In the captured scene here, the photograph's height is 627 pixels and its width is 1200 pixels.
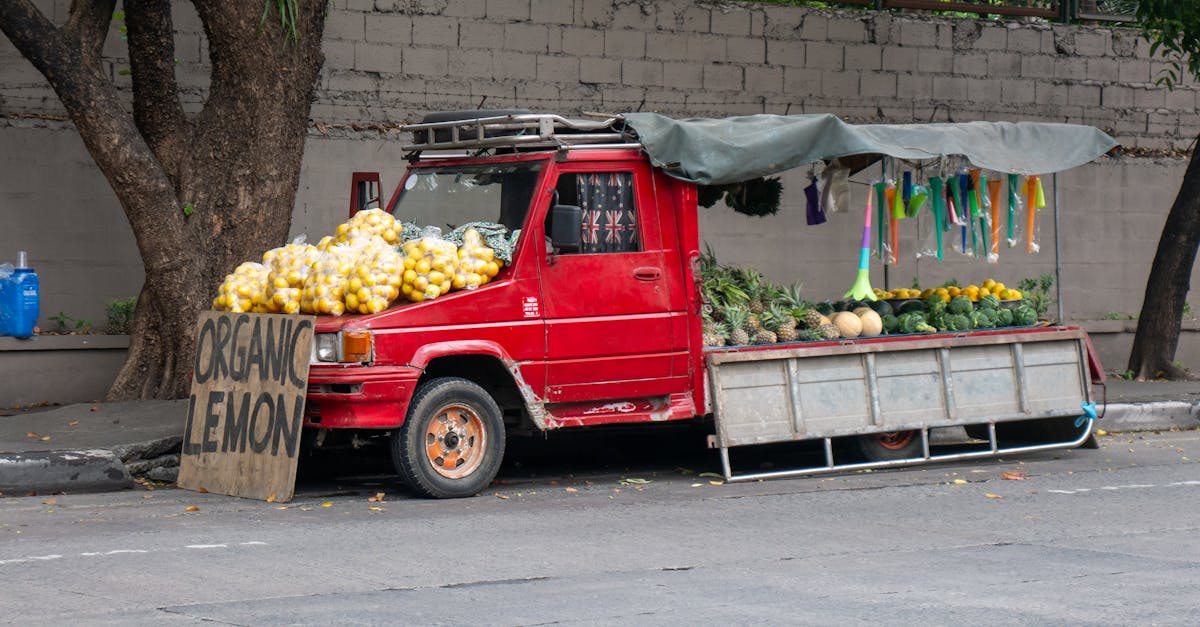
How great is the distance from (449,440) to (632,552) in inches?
92.1

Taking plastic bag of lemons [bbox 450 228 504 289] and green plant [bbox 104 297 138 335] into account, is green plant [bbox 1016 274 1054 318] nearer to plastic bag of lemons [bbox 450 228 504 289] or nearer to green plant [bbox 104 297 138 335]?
plastic bag of lemons [bbox 450 228 504 289]

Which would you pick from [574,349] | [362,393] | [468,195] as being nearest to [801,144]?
[574,349]

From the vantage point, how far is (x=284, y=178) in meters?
12.8

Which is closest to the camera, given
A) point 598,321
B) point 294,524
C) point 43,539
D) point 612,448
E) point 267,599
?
point 267,599

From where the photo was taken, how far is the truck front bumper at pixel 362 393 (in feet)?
31.0

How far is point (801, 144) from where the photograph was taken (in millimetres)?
10922

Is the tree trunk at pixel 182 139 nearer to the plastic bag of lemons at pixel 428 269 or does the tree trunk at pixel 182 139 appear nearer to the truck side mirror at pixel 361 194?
the truck side mirror at pixel 361 194

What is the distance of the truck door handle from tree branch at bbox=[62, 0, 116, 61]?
16.3 feet

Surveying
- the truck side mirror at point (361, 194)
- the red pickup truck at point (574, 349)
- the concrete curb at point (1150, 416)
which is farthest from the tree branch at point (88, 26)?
the concrete curb at point (1150, 416)

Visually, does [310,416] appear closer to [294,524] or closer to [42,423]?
[294,524]

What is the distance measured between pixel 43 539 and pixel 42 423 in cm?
402

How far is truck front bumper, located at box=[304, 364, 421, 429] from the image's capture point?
9453mm

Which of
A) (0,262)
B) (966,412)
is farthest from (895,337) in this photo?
(0,262)

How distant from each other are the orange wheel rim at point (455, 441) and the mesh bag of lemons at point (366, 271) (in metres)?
0.85
